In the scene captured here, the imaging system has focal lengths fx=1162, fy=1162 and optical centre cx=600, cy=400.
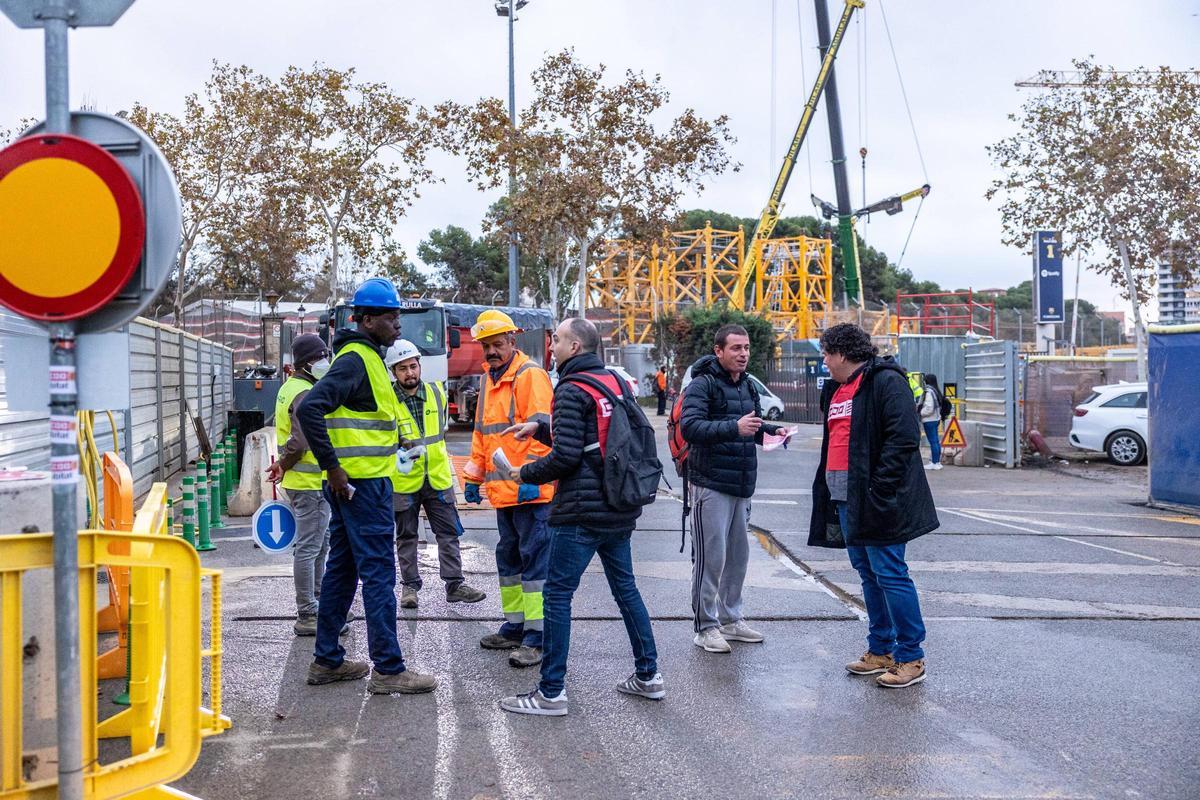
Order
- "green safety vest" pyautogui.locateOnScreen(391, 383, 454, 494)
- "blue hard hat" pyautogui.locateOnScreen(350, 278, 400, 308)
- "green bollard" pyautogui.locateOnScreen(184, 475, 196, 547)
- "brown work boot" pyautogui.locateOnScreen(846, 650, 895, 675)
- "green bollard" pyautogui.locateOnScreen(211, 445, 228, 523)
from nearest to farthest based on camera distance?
"blue hard hat" pyautogui.locateOnScreen(350, 278, 400, 308) < "brown work boot" pyautogui.locateOnScreen(846, 650, 895, 675) < "green safety vest" pyautogui.locateOnScreen(391, 383, 454, 494) < "green bollard" pyautogui.locateOnScreen(184, 475, 196, 547) < "green bollard" pyautogui.locateOnScreen(211, 445, 228, 523)

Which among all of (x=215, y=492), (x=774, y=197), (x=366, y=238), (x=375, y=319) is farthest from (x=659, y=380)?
(x=375, y=319)

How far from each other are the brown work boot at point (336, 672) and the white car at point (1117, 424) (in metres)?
17.2

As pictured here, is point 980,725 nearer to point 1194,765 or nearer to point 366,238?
point 1194,765

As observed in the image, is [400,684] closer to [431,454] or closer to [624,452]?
[624,452]

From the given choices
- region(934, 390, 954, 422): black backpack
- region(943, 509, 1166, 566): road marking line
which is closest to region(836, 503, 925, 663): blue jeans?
region(943, 509, 1166, 566): road marking line

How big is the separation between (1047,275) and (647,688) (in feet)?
84.8

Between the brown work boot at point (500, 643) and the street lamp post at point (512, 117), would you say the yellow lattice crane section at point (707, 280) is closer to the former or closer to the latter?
the street lamp post at point (512, 117)

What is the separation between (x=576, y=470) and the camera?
18.2ft

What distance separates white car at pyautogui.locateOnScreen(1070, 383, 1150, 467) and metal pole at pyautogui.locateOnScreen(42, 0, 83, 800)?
1948cm

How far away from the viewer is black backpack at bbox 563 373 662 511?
18.1ft

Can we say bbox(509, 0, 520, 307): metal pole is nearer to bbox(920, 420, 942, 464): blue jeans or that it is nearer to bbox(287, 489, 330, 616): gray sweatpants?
bbox(920, 420, 942, 464): blue jeans

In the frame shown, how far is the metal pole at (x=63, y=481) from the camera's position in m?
3.32

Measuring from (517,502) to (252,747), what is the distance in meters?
2.13

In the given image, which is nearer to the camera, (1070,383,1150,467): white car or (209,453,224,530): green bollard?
(209,453,224,530): green bollard
